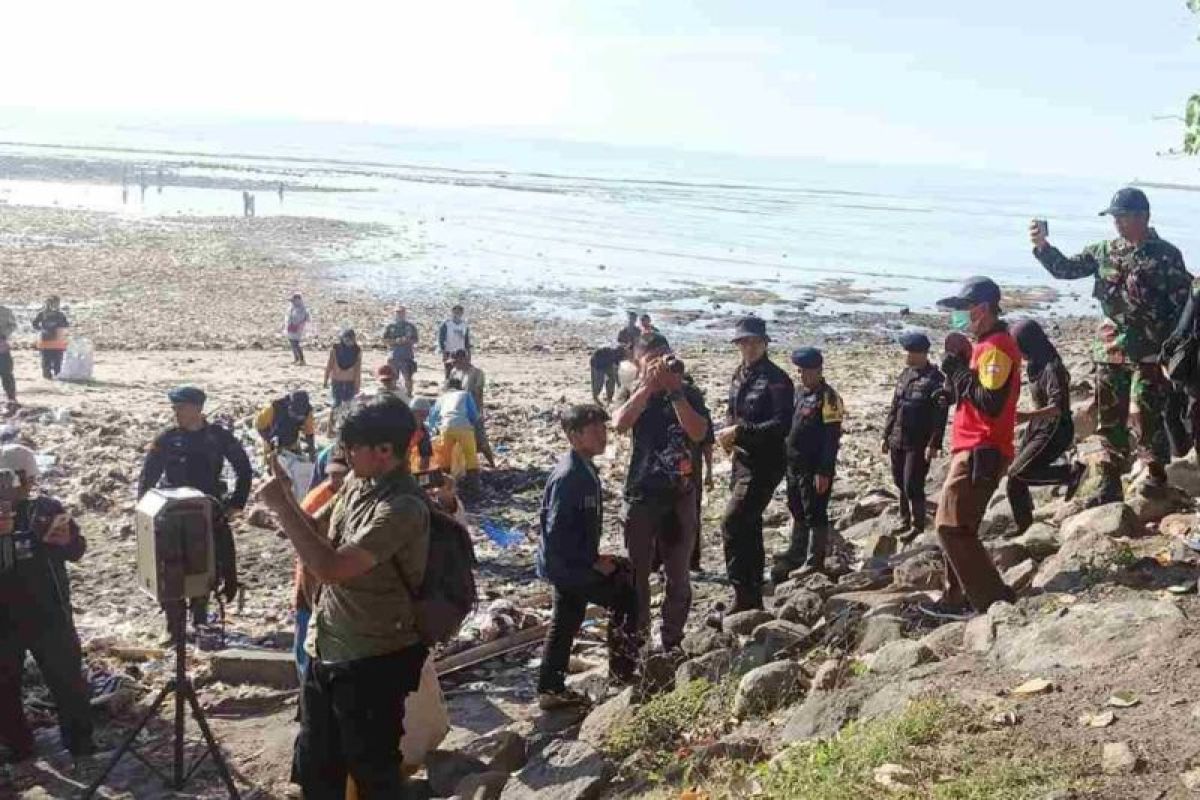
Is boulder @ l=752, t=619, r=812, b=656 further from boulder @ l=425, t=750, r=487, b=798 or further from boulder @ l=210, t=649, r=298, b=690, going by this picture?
boulder @ l=210, t=649, r=298, b=690

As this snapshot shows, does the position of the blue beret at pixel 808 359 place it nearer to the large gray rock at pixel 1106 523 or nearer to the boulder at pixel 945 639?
the large gray rock at pixel 1106 523

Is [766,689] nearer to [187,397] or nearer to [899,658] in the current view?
[899,658]

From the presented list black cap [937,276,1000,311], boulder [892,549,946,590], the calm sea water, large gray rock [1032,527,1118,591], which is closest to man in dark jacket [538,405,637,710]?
black cap [937,276,1000,311]

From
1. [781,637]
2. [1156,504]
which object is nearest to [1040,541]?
[1156,504]

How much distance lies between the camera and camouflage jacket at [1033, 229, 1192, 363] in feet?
22.4

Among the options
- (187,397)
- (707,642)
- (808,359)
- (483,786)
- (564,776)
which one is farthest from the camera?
(808,359)

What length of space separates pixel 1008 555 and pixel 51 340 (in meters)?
16.0

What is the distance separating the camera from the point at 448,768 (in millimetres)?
5777

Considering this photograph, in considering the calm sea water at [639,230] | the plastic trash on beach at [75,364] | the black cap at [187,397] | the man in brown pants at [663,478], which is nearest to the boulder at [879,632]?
the man in brown pants at [663,478]

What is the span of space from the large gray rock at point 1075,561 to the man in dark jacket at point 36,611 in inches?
212

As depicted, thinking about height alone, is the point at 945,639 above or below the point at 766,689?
above

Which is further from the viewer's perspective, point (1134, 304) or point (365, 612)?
point (1134, 304)

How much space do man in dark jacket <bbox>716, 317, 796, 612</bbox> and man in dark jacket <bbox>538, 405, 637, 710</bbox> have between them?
163cm

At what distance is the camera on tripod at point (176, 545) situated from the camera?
5465 millimetres
